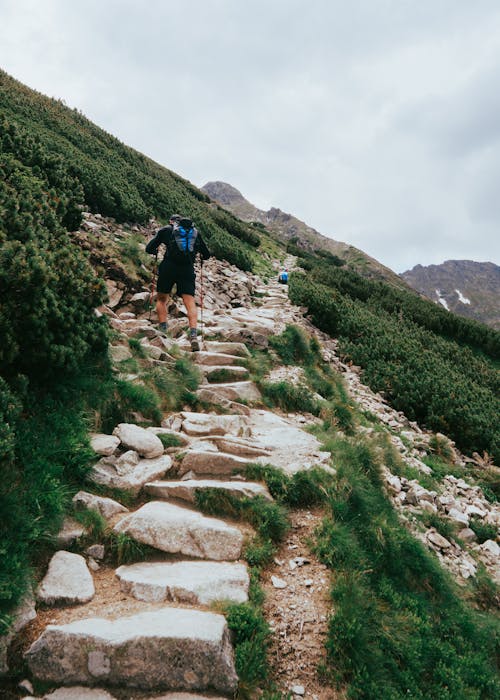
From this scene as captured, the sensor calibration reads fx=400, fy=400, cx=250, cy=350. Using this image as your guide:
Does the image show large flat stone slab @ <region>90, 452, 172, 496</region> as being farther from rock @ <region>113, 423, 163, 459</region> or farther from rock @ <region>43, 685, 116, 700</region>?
rock @ <region>43, 685, 116, 700</region>

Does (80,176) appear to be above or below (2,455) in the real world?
above

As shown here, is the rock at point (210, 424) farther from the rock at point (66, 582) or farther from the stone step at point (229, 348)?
the stone step at point (229, 348)

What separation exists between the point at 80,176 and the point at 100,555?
632 inches

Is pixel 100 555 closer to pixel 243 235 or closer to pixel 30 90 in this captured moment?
pixel 243 235

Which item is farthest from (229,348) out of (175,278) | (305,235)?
(305,235)

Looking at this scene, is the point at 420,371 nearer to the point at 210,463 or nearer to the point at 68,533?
the point at 210,463

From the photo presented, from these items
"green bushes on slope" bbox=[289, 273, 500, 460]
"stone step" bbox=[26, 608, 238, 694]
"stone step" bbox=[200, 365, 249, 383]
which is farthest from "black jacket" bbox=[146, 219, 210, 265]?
"stone step" bbox=[26, 608, 238, 694]

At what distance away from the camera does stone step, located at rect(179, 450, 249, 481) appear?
5.59m

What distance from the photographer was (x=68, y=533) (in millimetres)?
4105

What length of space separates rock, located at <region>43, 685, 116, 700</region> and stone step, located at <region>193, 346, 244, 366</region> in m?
6.51

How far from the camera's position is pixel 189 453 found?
5.64 m

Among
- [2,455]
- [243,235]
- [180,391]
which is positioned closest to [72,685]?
[2,455]

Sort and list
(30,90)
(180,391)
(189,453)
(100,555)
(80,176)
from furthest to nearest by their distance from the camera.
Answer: (30,90), (80,176), (180,391), (189,453), (100,555)

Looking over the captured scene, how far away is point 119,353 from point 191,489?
3.39 meters
